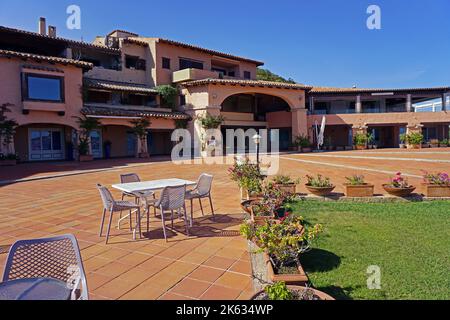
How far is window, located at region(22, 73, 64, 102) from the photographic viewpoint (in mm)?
18078

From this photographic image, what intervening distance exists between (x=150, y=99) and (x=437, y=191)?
2161cm

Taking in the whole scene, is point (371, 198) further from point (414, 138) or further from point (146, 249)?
point (414, 138)

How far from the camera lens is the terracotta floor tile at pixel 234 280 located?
11.1ft

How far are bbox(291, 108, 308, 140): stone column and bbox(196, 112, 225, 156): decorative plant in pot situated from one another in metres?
7.05

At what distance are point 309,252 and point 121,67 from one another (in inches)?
944

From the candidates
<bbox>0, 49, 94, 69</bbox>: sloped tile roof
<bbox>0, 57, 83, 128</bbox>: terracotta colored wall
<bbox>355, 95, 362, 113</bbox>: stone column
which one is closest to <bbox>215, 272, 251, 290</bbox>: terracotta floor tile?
<bbox>0, 57, 83, 128</bbox>: terracotta colored wall

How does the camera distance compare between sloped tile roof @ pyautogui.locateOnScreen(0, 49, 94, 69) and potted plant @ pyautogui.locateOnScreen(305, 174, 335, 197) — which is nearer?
potted plant @ pyautogui.locateOnScreen(305, 174, 335, 197)

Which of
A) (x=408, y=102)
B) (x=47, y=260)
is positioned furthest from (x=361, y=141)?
(x=47, y=260)

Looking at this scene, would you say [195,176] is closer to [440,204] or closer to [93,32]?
[440,204]

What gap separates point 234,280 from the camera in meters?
3.50

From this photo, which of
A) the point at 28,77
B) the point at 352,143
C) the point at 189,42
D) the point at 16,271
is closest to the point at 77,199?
the point at 16,271

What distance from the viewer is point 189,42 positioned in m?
26.9

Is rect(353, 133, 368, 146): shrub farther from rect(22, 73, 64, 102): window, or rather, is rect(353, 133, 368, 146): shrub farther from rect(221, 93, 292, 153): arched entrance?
rect(22, 73, 64, 102): window

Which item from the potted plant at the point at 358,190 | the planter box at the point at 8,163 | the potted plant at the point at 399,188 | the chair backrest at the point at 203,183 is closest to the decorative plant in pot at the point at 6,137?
the planter box at the point at 8,163
